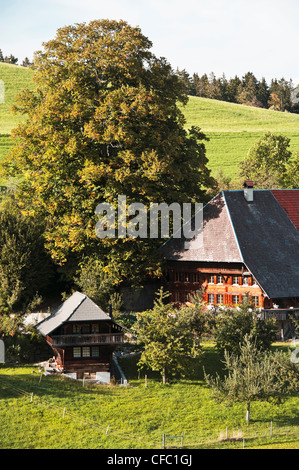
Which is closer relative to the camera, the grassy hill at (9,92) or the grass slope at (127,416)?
the grass slope at (127,416)

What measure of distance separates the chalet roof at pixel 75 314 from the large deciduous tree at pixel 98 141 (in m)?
6.59

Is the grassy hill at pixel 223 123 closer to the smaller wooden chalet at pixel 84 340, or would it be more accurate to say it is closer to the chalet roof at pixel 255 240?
the chalet roof at pixel 255 240

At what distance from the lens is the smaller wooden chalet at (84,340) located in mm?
35969

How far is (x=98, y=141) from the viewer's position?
1759 inches

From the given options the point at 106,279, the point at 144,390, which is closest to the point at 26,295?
the point at 106,279

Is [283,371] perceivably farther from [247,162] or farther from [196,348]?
[247,162]

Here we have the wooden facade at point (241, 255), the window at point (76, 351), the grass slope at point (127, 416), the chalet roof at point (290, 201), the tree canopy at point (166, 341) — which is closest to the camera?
the grass slope at point (127, 416)

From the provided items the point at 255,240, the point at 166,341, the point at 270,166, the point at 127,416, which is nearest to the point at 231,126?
the point at 270,166

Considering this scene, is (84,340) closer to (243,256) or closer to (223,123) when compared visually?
(243,256)

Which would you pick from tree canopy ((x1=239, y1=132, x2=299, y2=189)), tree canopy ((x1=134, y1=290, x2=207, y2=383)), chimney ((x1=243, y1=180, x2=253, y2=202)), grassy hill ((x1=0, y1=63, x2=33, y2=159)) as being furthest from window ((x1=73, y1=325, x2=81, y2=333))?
grassy hill ((x1=0, y1=63, x2=33, y2=159))

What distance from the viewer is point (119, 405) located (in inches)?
1272

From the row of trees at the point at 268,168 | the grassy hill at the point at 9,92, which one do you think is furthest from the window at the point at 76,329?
the grassy hill at the point at 9,92

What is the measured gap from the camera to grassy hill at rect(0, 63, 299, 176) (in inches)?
3531

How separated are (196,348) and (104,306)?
7549 millimetres
